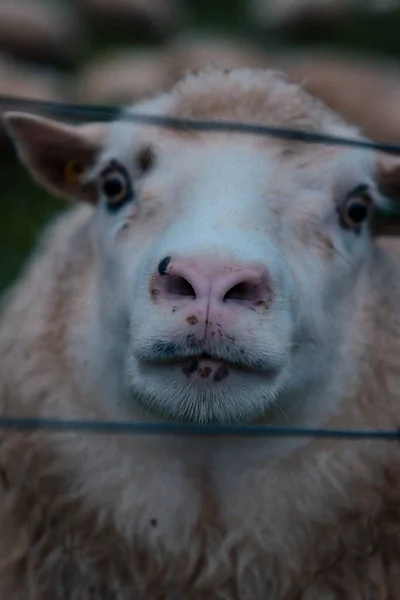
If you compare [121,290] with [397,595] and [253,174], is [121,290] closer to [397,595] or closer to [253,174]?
[253,174]

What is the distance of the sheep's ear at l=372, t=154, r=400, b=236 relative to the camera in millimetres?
2270

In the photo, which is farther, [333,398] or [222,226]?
[333,398]

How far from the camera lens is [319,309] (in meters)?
2.05

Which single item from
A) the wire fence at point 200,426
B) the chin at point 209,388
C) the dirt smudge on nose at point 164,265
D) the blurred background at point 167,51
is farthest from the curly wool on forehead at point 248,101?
the blurred background at point 167,51

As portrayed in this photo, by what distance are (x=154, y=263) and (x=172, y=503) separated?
1.79ft

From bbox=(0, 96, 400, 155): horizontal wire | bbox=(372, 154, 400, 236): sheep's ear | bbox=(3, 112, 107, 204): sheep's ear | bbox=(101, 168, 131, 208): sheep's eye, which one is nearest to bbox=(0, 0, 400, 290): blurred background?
bbox=(3, 112, 107, 204): sheep's ear

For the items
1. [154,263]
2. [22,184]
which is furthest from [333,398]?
[22,184]

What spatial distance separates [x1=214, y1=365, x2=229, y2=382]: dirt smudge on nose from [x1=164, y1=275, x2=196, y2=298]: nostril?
14cm

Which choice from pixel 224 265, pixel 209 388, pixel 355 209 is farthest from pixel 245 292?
pixel 355 209

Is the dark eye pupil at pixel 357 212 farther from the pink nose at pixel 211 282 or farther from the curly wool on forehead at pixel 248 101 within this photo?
the pink nose at pixel 211 282

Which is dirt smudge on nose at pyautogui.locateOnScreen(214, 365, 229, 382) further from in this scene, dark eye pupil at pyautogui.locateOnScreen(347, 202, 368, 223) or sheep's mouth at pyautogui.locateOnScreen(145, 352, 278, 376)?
dark eye pupil at pyautogui.locateOnScreen(347, 202, 368, 223)

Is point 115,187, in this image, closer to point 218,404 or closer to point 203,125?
point 203,125

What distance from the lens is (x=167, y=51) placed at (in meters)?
8.10

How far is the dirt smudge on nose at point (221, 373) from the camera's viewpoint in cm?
Answer: 180
